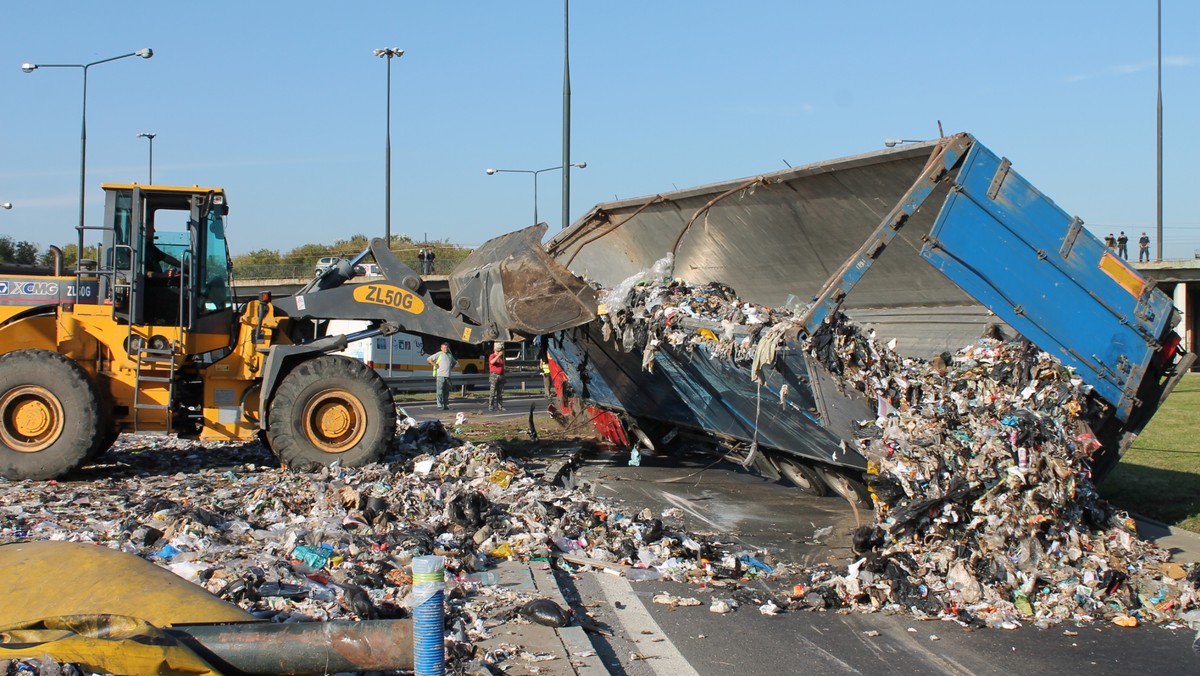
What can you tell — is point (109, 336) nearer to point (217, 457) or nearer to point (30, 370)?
point (30, 370)

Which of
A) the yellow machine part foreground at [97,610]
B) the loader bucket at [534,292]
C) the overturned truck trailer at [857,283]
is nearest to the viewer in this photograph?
the yellow machine part foreground at [97,610]

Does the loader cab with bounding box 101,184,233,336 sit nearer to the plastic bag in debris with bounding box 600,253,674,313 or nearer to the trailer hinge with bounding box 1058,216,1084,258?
the plastic bag in debris with bounding box 600,253,674,313

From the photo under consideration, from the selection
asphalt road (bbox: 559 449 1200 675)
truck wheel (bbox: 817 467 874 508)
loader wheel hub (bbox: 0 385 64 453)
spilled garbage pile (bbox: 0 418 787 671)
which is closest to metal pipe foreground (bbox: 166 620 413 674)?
spilled garbage pile (bbox: 0 418 787 671)

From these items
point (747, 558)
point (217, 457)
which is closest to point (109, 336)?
point (217, 457)

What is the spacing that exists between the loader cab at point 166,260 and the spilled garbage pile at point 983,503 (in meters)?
5.29

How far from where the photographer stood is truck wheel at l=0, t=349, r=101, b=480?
9.01 m

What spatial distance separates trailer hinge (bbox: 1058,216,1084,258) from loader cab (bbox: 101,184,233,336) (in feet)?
23.4

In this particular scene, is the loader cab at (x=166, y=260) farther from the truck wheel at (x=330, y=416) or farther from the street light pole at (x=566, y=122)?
the street light pole at (x=566, y=122)

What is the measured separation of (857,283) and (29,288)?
7.49m

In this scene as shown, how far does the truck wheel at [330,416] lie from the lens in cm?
934

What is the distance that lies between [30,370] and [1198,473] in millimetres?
10758

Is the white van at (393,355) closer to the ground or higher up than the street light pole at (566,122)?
closer to the ground

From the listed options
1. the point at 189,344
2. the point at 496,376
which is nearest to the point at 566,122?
the point at 496,376

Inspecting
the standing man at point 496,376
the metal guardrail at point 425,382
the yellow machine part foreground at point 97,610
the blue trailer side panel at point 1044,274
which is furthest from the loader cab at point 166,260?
the metal guardrail at point 425,382
